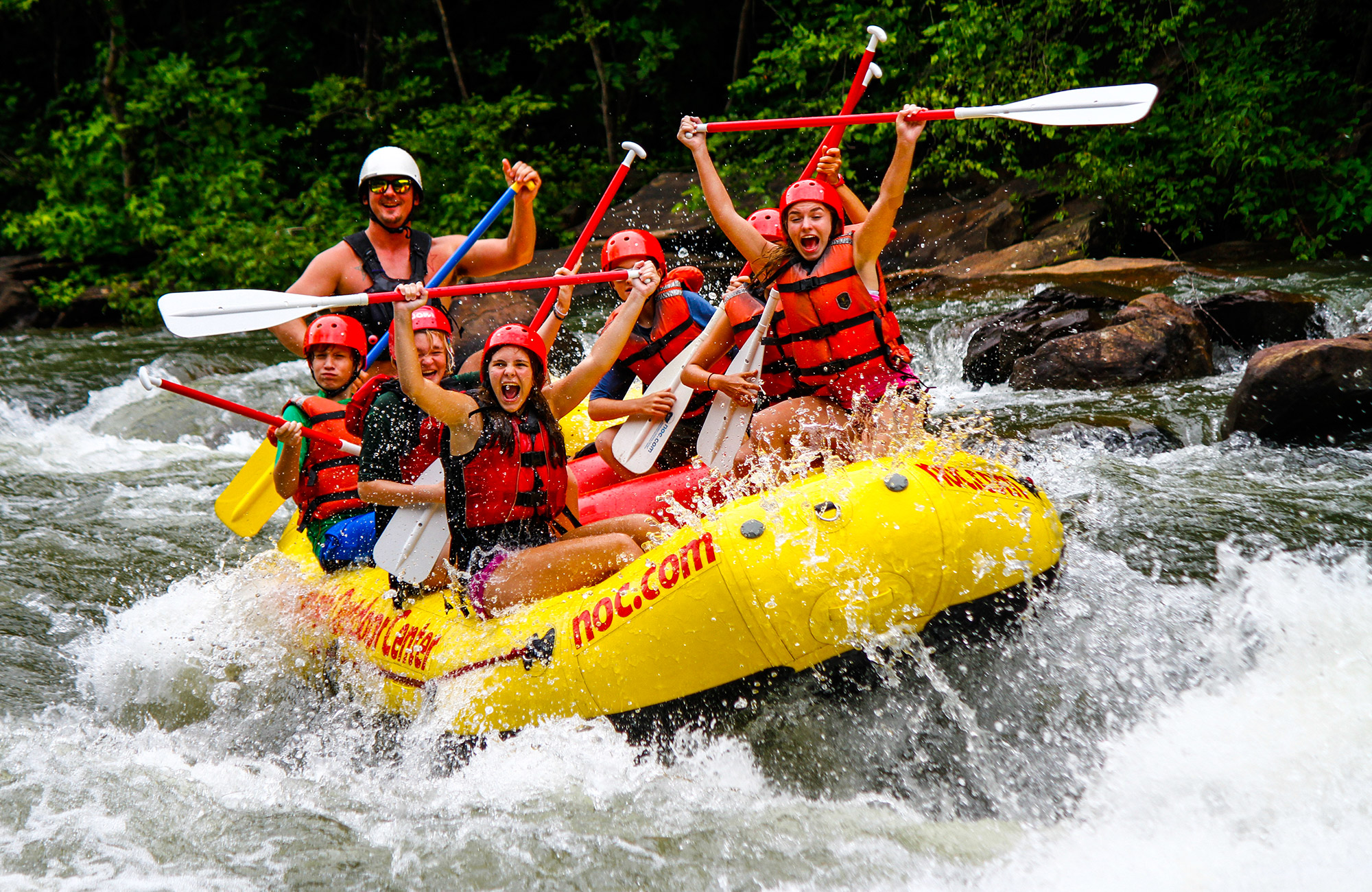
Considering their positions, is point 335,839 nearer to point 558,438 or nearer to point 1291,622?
point 558,438

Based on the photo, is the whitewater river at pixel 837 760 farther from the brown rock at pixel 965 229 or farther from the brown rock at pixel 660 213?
the brown rock at pixel 660 213

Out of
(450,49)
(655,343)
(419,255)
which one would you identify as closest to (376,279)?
(419,255)

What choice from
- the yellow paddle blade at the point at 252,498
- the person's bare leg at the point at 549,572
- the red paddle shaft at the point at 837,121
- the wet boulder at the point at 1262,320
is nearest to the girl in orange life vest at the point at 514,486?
the person's bare leg at the point at 549,572

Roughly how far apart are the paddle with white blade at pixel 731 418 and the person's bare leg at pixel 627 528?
1.48 ft

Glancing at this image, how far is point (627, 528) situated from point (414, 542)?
659 millimetres

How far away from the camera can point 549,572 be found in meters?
3.25

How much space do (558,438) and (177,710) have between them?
1878mm

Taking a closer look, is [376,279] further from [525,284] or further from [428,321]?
[525,284]

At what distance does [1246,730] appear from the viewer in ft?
10.1

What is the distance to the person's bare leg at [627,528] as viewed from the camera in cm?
336

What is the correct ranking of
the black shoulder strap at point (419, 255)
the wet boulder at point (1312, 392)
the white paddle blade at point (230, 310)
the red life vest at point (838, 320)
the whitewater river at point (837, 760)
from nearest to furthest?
1. the whitewater river at point (837, 760)
2. the white paddle blade at point (230, 310)
3. the red life vest at point (838, 320)
4. the black shoulder strap at point (419, 255)
5. the wet boulder at point (1312, 392)

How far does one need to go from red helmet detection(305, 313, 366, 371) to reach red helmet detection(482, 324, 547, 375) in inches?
33.4

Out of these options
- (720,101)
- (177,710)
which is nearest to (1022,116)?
(177,710)

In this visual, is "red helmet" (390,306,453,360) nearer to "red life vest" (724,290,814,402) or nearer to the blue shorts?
the blue shorts
